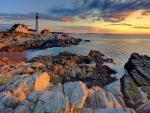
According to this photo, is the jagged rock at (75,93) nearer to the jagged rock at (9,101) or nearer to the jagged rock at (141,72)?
the jagged rock at (9,101)

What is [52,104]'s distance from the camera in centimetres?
1817

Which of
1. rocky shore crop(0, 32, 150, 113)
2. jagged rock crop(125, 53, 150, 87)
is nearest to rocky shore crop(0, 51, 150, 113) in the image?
rocky shore crop(0, 32, 150, 113)

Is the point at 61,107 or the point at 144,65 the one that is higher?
the point at 61,107

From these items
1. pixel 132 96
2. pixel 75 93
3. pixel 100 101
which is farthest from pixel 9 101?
pixel 132 96

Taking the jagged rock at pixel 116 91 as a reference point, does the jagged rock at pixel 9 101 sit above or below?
above

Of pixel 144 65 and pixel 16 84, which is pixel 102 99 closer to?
pixel 16 84

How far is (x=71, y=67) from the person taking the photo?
38.7m

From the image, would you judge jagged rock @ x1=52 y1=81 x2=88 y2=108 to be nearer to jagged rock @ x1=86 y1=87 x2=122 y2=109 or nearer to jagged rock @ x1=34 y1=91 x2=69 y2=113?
jagged rock @ x1=86 y1=87 x2=122 y2=109

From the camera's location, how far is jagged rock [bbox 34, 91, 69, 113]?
57.6 ft

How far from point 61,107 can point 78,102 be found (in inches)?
75.2

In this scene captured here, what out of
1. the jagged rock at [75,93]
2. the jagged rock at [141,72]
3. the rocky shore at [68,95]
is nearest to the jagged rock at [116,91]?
the rocky shore at [68,95]

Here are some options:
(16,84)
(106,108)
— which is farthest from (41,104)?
(16,84)

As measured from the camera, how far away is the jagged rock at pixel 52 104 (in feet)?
57.6

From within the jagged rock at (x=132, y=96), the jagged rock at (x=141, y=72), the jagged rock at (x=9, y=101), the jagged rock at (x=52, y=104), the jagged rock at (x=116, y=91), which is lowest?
the jagged rock at (x=141, y=72)
